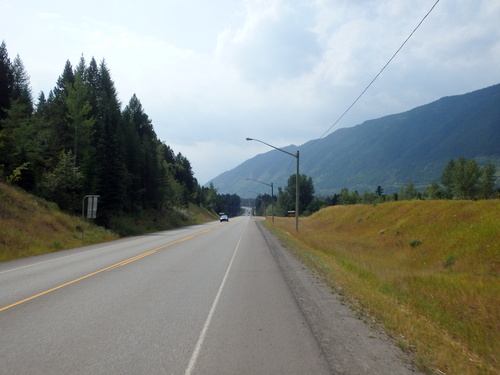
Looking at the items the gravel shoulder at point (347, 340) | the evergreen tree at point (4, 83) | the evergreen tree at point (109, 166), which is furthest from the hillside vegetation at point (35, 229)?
the evergreen tree at point (4, 83)

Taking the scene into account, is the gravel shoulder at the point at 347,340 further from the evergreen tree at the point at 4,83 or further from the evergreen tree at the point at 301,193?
the evergreen tree at the point at 301,193

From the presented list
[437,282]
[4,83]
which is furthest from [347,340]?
[4,83]

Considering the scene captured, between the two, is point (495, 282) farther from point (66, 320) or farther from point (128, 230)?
point (128, 230)

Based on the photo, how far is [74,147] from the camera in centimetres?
4047

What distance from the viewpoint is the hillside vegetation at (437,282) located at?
5.98 m

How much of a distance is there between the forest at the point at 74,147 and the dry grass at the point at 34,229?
159 inches

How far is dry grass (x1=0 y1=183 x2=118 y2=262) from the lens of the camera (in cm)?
2030

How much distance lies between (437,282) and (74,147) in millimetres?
37640

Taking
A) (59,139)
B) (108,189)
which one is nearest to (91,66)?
(59,139)

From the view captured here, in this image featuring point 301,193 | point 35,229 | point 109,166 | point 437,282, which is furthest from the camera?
point 301,193

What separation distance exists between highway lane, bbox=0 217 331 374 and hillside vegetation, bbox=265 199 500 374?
1664mm

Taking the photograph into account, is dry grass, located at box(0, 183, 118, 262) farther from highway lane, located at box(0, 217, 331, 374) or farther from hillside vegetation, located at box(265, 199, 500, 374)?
hillside vegetation, located at box(265, 199, 500, 374)

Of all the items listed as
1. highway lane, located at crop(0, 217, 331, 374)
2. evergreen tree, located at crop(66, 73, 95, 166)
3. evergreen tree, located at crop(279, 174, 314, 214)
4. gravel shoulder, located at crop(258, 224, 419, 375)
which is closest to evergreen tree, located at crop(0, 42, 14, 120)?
evergreen tree, located at crop(66, 73, 95, 166)

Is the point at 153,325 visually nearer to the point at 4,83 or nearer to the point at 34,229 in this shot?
the point at 34,229
